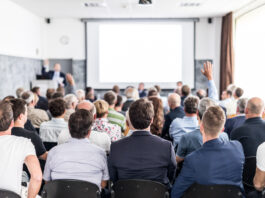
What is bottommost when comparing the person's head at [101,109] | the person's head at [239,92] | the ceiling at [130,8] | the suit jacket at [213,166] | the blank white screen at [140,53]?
the suit jacket at [213,166]

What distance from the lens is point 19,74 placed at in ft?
27.9

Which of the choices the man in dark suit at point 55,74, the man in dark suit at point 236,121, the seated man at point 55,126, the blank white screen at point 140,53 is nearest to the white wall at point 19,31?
the man in dark suit at point 55,74

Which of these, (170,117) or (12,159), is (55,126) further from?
(12,159)

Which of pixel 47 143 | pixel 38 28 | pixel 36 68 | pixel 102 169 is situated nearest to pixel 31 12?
pixel 38 28

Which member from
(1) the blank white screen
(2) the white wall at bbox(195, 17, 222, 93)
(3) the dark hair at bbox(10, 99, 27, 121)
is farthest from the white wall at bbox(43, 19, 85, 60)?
(3) the dark hair at bbox(10, 99, 27, 121)

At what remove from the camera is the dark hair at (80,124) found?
7.73 feet

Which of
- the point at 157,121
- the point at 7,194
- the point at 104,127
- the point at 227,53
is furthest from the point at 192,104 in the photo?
the point at 227,53

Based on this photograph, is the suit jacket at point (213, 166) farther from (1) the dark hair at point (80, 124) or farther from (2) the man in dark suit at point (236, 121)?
(2) the man in dark suit at point (236, 121)

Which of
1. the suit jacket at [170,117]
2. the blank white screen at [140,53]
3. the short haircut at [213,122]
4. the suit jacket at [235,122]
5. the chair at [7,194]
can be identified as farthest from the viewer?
the blank white screen at [140,53]

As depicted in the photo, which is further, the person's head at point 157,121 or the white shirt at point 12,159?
the person's head at point 157,121

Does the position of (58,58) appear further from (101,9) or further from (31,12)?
(101,9)

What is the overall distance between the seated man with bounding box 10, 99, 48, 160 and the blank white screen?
7697 mm

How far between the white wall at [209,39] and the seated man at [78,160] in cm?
865

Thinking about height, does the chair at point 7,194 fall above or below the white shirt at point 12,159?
below
